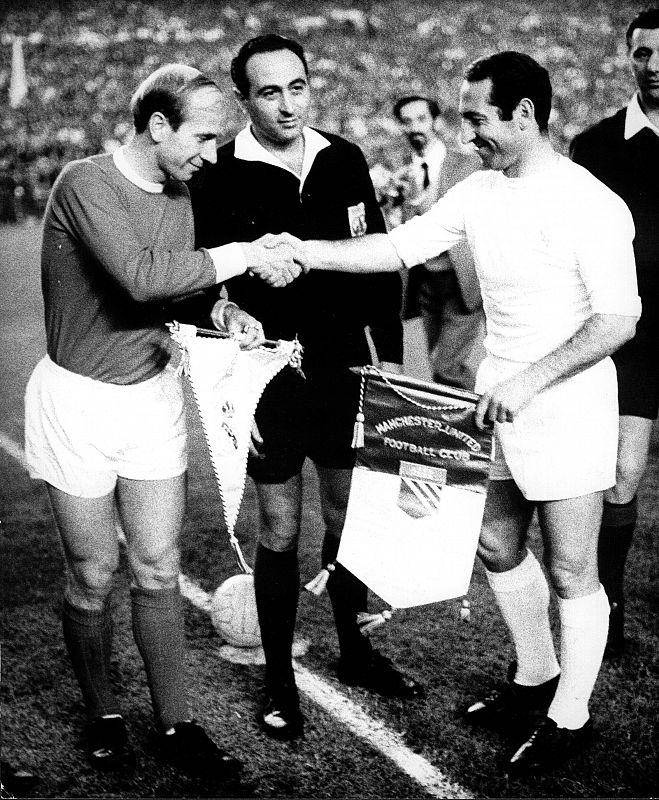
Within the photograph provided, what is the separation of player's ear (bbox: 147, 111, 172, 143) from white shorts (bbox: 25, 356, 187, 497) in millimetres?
589

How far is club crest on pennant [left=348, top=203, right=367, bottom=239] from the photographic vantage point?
2.83 meters

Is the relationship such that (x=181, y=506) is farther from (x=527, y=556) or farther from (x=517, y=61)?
(x=517, y=61)

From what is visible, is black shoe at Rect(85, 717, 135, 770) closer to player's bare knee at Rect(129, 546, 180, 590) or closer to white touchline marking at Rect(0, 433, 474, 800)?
player's bare knee at Rect(129, 546, 180, 590)

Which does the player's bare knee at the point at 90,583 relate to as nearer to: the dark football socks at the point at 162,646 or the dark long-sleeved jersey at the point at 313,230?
the dark football socks at the point at 162,646

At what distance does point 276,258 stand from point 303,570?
156 centimetres

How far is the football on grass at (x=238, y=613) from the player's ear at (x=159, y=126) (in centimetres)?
146

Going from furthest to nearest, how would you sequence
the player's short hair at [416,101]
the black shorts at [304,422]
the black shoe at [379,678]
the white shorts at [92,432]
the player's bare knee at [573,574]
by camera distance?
the player's short hair at [416,101], the black shoe at [379,678], the black shorts at [304,422], the player's bare knee at [573,574], the white shorts at [92,432]

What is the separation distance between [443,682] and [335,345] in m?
1.07

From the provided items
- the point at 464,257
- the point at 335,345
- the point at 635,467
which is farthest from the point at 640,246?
the point at 464,257

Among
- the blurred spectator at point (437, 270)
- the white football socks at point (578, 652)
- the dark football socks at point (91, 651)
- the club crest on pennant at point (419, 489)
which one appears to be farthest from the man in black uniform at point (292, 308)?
the blurred spectator at point (437, 270)

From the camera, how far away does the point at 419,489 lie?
2682 millimetres

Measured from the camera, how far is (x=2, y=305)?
3.08m

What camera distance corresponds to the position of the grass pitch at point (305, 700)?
261 cm

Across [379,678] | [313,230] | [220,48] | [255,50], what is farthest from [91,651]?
[220,48]
